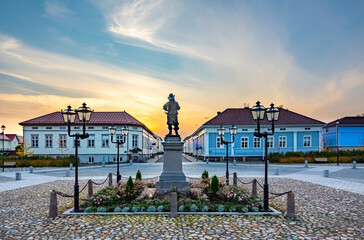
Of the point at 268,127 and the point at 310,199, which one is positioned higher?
the point at 268,127

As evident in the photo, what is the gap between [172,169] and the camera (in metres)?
11.9

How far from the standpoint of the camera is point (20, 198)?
12.0 m

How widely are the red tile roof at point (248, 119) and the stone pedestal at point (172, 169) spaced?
101 feet

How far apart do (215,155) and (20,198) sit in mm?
32744

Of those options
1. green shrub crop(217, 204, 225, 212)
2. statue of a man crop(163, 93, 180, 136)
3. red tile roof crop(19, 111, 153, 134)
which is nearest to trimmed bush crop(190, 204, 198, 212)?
green shrub crop(217, 204, 225, 212)

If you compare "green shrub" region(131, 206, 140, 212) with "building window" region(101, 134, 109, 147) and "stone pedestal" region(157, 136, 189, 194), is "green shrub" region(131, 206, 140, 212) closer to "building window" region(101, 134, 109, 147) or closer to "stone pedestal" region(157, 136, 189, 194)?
"stone pedestal" region(157, 136, 189, 194)

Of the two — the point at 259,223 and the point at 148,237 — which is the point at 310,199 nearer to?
the point at 259,223

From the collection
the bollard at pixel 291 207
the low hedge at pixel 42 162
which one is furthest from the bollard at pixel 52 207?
the low hedge at pixel 42 162

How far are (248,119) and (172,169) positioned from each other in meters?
33.1

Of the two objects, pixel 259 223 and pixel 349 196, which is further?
pixel 349 196

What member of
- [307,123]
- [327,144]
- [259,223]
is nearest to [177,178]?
[259,223]

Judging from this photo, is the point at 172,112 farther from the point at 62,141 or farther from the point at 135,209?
the point at 62,141

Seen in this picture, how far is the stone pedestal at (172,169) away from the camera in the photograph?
11.6m

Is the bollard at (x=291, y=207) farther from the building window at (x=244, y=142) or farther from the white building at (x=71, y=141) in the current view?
the white building at (x=71, y=141)
